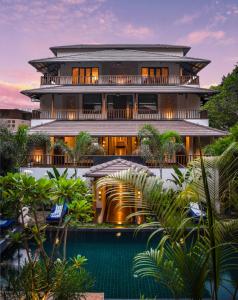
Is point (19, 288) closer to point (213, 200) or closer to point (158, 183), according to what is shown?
point (158, 183)

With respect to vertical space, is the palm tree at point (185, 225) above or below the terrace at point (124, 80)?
below

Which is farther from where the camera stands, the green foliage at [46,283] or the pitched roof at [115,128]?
the pitched roof at [115,128]

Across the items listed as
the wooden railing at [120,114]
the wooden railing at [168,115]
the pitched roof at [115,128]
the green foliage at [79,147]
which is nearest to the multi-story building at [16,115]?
the pitched roof at [115,128]

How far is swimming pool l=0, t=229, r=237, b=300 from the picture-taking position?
28.0 feet

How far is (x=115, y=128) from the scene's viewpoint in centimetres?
2275

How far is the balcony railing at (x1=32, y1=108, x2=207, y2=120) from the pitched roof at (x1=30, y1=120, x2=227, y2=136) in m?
0.70

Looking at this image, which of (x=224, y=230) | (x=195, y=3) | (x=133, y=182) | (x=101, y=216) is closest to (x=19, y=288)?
(x=133, y=182)

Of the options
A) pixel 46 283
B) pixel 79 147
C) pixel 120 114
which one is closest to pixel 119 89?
pixel 120 114

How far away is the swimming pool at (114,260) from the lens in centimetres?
853

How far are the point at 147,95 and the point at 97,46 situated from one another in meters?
6.66

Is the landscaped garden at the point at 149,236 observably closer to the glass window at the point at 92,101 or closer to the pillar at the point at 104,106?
the pillar at the point at 104,106

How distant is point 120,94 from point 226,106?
1125 cm

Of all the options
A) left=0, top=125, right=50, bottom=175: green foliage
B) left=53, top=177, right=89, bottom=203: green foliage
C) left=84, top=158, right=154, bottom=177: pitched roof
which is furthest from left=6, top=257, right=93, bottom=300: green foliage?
left=0, top=125, right=50, bottom=175: green foliage

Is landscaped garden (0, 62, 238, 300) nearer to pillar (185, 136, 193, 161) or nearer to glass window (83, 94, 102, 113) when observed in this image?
pillar (185, 136, 193, 161)
